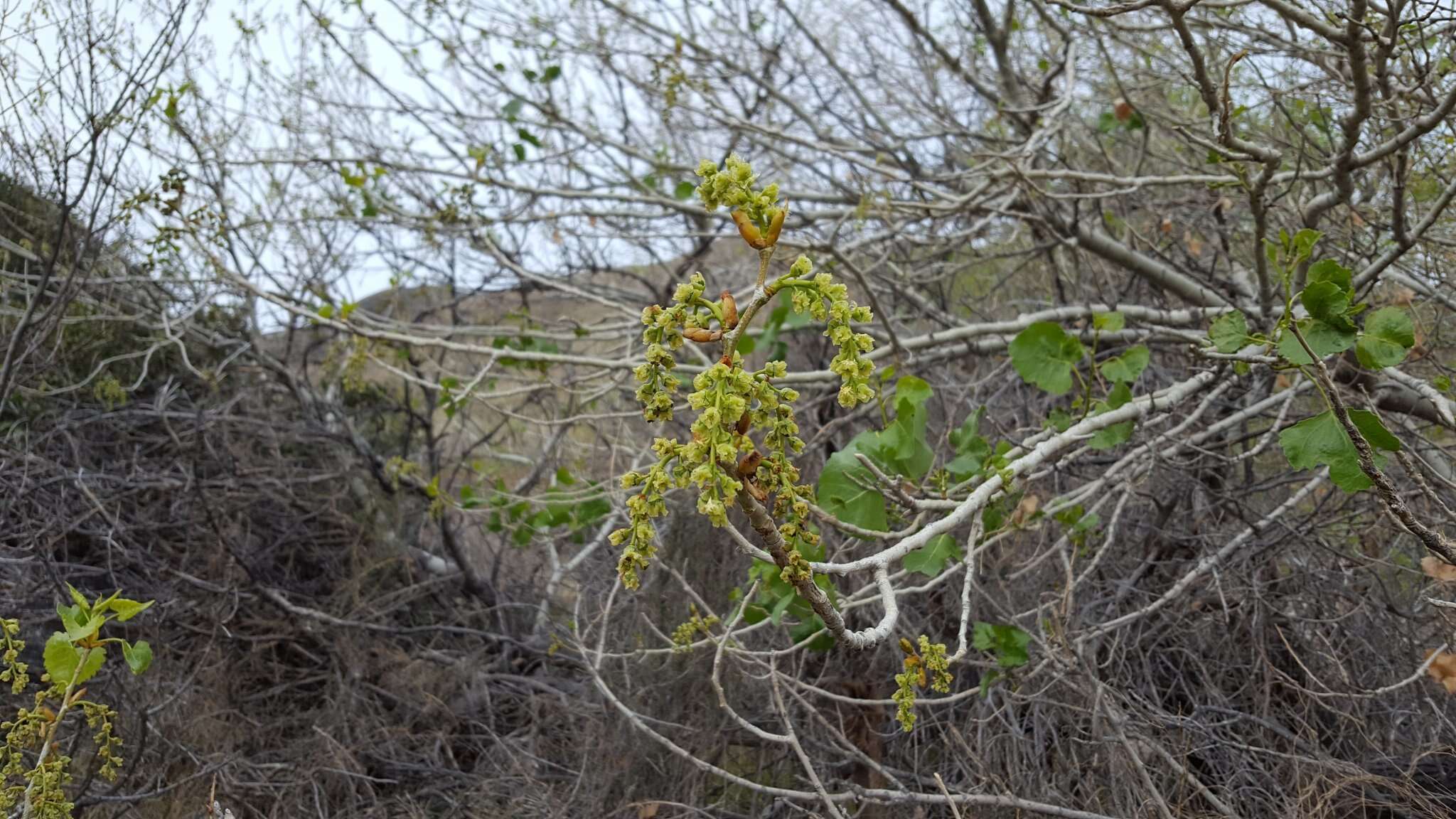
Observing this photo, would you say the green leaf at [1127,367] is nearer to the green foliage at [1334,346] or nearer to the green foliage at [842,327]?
the green foliage at [1334,346]

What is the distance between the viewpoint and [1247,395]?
307 cm

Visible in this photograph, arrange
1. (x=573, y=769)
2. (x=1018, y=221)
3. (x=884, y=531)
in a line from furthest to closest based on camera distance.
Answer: (x=1018, y=221), (x=573, y=769), (x=884, y=531)

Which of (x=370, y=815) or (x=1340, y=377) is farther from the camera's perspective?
(x=370, y=815)

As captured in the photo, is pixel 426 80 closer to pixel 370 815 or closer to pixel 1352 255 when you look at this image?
pixel 370 815

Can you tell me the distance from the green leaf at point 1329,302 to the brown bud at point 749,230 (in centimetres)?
120

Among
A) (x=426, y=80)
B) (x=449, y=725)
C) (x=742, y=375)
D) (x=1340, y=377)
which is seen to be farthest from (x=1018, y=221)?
(x=742, y=375)

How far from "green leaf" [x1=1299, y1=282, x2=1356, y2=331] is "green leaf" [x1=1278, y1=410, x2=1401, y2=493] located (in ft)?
0.54

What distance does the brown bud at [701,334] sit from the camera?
3.59ft

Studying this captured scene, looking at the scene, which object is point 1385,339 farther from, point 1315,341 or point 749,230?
point 749,230

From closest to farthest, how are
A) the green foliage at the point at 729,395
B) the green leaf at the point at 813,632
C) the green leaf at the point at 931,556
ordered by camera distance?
the green foliage at the point at 729,395, the green leaf at the point at 931,556, the green leaf at the point at 813,632

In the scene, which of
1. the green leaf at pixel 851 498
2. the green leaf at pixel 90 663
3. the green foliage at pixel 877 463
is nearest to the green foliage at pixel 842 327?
the green foliage at pixel 877 463

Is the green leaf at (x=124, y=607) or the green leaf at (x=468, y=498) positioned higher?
the green leaf at (x=124, y=607)

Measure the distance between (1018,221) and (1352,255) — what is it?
5.09ft

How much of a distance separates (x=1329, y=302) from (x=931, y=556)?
854 mm
